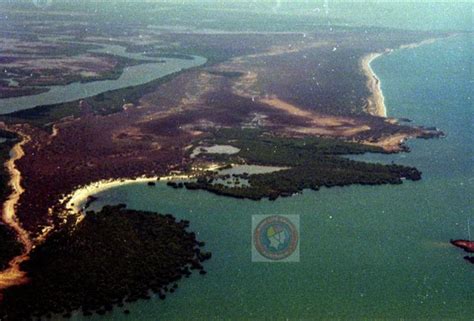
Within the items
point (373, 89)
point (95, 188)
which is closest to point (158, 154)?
point (95, 188)

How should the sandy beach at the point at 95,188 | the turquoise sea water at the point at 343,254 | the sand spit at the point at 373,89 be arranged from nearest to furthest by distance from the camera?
1. the turquoise sea water at the point at 343,254
2. the sandy beach at the point at 95,188
3. the sand spit at the point at 373,89

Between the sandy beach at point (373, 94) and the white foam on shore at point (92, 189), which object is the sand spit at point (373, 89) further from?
the white foam on shore at point (92, 189)

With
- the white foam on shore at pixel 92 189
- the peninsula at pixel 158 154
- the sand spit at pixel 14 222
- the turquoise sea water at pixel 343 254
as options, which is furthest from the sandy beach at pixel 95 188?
the sand spit at pixel 14 222

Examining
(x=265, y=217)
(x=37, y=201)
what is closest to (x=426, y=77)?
(x=265, y=217)

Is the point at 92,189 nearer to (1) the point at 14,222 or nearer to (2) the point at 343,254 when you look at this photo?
(1) the point at 14,222

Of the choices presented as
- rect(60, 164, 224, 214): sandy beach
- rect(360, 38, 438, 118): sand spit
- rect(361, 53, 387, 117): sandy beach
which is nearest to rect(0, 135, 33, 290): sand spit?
rect(60, 164, 224, 214): sandy beach

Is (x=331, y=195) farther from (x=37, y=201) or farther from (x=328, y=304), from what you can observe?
(x=37, y=201)

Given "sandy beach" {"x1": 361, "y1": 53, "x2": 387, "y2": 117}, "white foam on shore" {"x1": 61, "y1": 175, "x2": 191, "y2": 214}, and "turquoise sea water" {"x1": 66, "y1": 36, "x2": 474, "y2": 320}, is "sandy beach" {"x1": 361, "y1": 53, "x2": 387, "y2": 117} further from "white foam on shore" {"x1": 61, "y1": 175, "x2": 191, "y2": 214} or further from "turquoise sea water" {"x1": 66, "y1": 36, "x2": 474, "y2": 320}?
"white foam on shore" {"x1": 61, "y1": 175, "x2": 191, "y2": 214}
